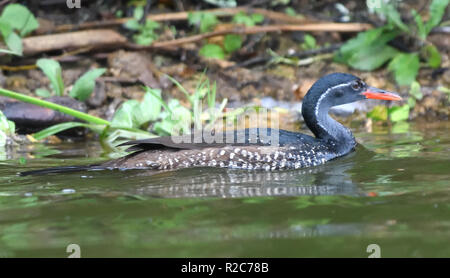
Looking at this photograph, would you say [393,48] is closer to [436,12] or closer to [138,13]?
[436,12]

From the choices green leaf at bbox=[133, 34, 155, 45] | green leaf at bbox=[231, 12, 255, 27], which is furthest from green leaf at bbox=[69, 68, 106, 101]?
green leaf at bbox=[231, 12, 255, 27]

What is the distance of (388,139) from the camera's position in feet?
26.1

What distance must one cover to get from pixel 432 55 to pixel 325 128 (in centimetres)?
365

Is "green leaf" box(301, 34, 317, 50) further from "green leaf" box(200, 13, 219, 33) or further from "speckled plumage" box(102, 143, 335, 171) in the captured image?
"speckled plumage" box(102, 143, 335, 171)

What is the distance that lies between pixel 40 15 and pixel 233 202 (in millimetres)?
7134

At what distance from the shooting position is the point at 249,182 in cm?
575

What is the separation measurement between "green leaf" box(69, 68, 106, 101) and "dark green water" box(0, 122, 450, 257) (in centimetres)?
247

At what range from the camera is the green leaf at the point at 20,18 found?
9.82 metres

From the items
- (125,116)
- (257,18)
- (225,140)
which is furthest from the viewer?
(257,18)

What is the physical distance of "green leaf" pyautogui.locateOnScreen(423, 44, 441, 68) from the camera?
10000 millimetres

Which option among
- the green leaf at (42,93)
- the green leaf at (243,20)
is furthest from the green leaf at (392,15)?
the green leaf at (42,93)

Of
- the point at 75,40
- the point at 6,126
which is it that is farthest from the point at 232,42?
the point at 6,126
